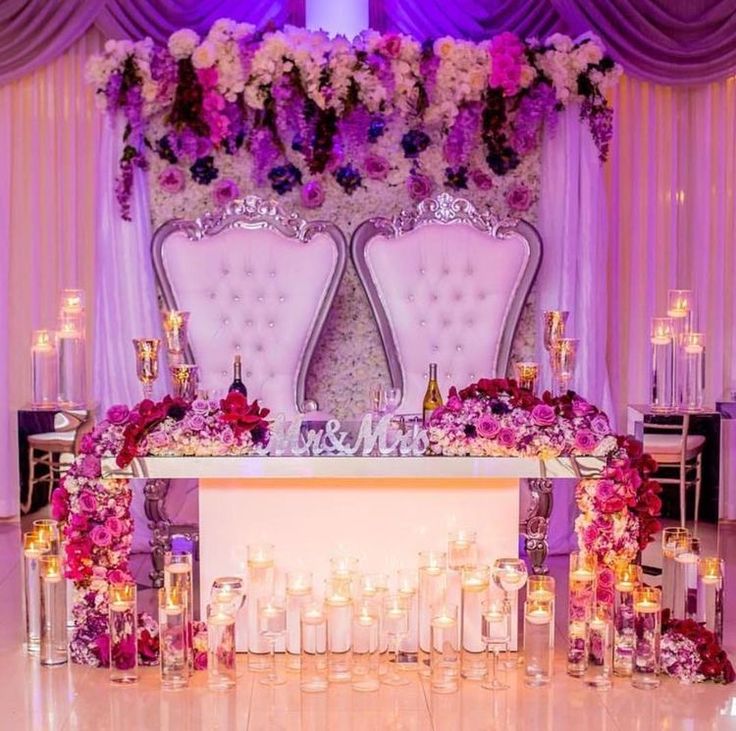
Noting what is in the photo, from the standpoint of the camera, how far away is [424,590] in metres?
3.56

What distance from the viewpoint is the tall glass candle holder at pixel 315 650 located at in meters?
3.44

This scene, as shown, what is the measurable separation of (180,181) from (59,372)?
3.70 feet

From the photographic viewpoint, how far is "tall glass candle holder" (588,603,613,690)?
11.6ft

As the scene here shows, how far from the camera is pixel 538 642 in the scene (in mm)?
3482

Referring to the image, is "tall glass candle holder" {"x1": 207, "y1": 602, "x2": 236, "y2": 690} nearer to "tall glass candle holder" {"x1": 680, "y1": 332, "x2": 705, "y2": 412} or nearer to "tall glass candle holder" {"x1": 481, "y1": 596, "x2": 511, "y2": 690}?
"tall glass candle holder" {"x1": 481, "y1": 596, "x2": 511, "y2": 690}

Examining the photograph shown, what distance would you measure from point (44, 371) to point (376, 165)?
175 centimetres

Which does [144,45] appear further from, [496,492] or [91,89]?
[496,492]

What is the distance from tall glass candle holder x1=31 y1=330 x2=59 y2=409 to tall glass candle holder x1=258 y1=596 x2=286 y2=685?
1.45 m

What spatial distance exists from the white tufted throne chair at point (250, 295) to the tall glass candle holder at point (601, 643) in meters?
2.04

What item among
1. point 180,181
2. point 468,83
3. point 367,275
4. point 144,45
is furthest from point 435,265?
point 144,45

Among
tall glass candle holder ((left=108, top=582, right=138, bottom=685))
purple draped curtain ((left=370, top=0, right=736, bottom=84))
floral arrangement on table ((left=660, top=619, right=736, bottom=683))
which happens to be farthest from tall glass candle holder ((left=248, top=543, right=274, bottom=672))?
purple draped curtain ((left=370, top=0, right=736, bottom=84))

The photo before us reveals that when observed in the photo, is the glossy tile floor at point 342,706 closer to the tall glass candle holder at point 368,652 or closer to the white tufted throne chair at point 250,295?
the tall glass candle holder at point 368,652

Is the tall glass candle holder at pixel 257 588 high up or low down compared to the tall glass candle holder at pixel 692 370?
down

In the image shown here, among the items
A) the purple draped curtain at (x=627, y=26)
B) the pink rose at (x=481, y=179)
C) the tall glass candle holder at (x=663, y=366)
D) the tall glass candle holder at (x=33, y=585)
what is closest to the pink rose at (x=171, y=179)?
the purple draped curtain at (x=627, y=26)
